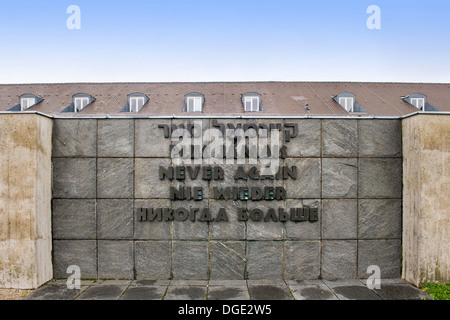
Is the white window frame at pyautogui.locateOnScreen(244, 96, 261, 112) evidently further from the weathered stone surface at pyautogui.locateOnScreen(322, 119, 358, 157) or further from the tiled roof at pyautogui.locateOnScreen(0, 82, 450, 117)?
the weathered stone surface at pyautogui.locateOnScreen(322, 119, 358, 157)

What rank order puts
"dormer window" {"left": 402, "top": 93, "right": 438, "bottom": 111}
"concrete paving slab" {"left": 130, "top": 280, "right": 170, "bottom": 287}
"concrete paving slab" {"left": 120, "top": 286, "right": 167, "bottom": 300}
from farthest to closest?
"dormer window" {"left": 402, "top": 93, "right": 438, "bottom": 111}, "concrete paving slab" {"left": 130, "top": 280, "right": 170, "bottom": 287}, "concrete paving slab" {"left": 120, "top": 286, "right": 167, "bottom": 300}

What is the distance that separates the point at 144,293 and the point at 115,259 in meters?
1.27

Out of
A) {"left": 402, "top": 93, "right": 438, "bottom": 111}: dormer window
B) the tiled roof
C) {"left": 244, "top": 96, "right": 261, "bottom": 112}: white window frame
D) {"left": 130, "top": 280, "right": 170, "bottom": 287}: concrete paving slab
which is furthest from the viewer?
{"left": 402, "top": 93, "right": 438, "bottom": 111}: dormer window

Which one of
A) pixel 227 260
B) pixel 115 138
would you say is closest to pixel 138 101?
pixel 115 138

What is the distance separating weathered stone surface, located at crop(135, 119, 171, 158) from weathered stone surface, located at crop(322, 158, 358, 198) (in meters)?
3.92

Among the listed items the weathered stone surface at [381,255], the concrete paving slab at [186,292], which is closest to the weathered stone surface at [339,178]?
the weathered stone surface at [381,255]

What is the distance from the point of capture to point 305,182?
677 centimetres

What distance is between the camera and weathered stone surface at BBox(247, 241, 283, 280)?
672 cm

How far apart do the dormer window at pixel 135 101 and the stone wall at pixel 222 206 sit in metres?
16.0

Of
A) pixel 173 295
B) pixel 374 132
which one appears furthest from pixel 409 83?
pixel 173 295

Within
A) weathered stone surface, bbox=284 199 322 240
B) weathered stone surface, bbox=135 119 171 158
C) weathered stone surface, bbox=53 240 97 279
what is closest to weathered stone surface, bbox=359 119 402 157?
weathered stone surface, bbox=284 199 322 240

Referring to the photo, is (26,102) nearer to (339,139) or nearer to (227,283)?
(227,283)

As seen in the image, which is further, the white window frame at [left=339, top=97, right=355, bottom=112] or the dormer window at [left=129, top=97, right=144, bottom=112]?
the white window frame at [left=339, top=97, right=355, bottom=112]
